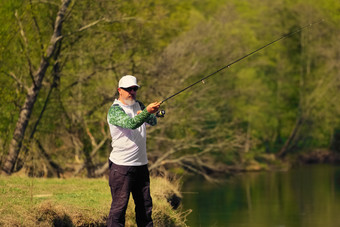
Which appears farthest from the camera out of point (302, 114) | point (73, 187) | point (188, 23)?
point (302, 114)

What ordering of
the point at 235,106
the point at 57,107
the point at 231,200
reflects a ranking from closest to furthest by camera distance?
1. the point at 57,107
2. the point at 231,200
3. the point at 235,106

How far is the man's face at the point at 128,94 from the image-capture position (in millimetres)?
7207

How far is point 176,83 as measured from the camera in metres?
24.7

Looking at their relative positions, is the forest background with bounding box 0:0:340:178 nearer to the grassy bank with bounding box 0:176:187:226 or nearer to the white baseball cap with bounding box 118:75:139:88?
the grassy bank with bounding box 0:176:187:226

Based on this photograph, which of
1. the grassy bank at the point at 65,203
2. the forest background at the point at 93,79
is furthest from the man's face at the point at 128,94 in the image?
the forest background at the point at 93,79

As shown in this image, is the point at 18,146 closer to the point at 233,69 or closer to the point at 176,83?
the point at 176,83

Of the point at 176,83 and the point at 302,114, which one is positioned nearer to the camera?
the point at 176,83

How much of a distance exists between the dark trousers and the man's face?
691 millimetres

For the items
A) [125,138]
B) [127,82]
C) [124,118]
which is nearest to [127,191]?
[125,138]

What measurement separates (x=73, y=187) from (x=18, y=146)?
637 cm

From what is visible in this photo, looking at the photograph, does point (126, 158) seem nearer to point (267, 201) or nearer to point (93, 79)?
point (93, 79)

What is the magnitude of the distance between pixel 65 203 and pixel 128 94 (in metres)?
3.35

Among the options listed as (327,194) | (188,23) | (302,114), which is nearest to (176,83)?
(327,194)

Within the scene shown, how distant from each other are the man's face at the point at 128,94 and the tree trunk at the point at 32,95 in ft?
39.7
